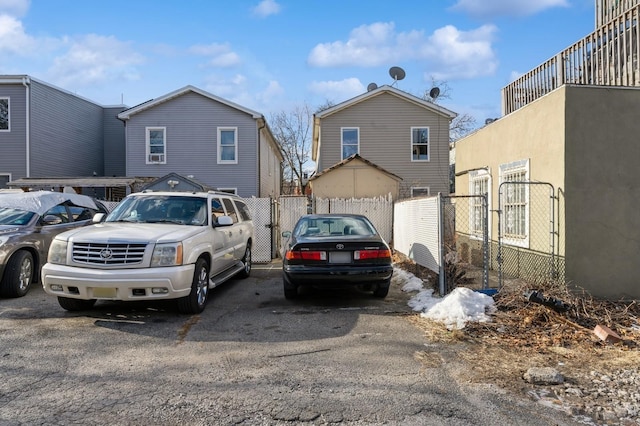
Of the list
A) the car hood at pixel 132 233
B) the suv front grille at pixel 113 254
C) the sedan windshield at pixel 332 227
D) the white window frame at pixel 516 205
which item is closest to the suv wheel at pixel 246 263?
the sedan windshield at pixel 332 227

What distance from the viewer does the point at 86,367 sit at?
13.9 feet

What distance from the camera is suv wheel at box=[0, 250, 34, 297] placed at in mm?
7176

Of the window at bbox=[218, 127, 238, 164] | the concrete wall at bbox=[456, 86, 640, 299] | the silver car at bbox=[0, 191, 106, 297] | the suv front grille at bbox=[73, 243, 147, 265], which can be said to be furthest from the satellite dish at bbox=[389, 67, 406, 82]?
the suv front grille at bbox=[73, 243, 147, 265]

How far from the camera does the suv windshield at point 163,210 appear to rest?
22.9 ft

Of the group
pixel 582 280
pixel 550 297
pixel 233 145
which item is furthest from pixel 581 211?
pixel 233 145

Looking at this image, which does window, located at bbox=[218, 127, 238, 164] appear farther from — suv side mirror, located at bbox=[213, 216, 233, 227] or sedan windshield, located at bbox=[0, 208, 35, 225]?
suv side mirror, located at bbox=[213, 216, 233, 227]

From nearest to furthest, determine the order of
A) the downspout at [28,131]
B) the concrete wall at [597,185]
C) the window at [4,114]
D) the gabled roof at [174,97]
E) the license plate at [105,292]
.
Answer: the license plate at [105,292] < the concrete wall at [597,185] < the downspout at [28,131] < the window at [4,114] < the gabled roof at [174,97]

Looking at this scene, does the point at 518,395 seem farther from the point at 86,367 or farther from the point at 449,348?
the point at 86,367

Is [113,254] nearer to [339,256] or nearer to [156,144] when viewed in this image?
[339,256]

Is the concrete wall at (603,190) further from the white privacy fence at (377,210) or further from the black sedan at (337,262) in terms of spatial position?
the white privacy fence at (377,210)

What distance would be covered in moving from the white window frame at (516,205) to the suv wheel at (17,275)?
8.89m

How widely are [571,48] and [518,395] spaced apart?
757 cm

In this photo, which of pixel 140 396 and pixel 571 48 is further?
pixel 571 48

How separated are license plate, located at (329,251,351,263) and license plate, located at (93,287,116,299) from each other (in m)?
3.03
